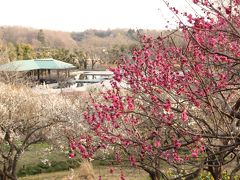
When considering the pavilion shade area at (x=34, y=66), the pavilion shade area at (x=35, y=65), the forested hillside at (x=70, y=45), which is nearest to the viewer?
the forested hillside at (x=70, y=45)

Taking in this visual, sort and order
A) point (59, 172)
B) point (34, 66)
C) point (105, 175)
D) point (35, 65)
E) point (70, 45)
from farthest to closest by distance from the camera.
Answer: point (70, 45) → point (35, 65) → point (34, 66) → point (59, 172) → point (105, 175)

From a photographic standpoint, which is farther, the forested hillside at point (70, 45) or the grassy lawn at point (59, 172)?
the grassy lawn at point (59, 172)

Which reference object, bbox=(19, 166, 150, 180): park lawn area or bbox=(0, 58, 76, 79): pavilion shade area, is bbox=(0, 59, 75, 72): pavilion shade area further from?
bbox=(19, 166, 150, 180): park lawn area

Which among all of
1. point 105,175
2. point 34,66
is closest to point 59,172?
point 105,175

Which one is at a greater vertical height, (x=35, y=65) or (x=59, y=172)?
(x=35, y=65)

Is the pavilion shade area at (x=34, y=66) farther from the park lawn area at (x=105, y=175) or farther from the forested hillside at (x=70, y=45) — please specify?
the park lawn area at (x=105, y=175)

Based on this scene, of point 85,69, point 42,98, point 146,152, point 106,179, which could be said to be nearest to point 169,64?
point 146,152

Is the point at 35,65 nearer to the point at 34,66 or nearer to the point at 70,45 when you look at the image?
the point at 34,66

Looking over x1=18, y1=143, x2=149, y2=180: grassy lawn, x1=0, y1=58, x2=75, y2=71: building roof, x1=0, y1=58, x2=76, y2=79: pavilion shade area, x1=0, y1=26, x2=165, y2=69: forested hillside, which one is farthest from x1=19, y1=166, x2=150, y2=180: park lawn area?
x1=0, y1=58, x2=75, y2=71: building roof

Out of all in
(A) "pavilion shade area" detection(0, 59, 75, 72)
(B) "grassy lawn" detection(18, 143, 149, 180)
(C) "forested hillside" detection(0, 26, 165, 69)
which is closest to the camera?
(C) "forested hillside" detection(0, 26, 165, 69)

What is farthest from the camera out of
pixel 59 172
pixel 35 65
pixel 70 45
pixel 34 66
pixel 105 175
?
pixel 70 45

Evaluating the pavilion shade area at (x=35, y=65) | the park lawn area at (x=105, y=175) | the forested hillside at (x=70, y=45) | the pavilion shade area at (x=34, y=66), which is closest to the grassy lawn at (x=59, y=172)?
the park lawn area at (x=105, y=175)

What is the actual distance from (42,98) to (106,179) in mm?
7181

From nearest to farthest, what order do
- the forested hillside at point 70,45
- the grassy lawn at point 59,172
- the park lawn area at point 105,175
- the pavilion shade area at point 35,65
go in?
the forested hillside at point 70,45, the park lawn area at point 105,175, the grassy lawn at point 59,172, the pavilion shade area at point 35,65
